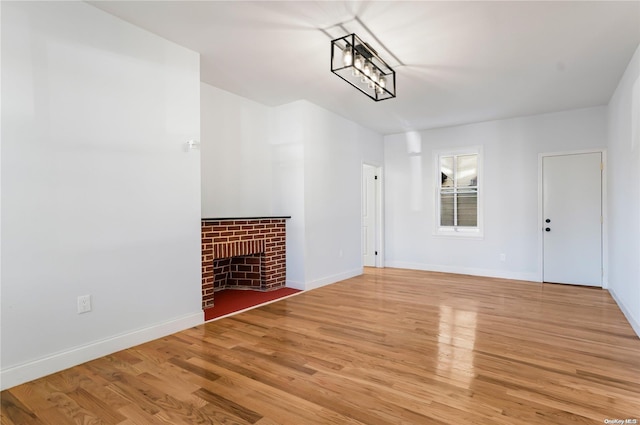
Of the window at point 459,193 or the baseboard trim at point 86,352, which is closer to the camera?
the baseboard trim at point 86,352

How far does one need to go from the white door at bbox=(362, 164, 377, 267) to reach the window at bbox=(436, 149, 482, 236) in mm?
1206

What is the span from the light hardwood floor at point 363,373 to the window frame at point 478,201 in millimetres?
2264

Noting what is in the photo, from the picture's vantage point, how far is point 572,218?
16.6ft

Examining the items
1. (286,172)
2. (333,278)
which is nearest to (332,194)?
(286,172)

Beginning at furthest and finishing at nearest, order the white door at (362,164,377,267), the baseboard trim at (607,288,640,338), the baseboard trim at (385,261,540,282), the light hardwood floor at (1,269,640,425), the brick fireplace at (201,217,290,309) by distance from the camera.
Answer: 1. the white door at (362,164,377,267)
2. the baseboard trim at (385,261,540,282)
3. the brick fireplace at (201,217,290,309)
4. the baseboard trim at (607,288,640,338)
5. the light hardwood floor at (1,269,640,425)

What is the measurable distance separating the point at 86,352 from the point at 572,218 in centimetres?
611

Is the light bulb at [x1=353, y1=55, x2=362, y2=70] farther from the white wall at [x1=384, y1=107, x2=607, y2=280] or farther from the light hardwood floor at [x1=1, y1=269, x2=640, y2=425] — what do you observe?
the white wall at [x1=384, y1=107, x2=607, y2=280]

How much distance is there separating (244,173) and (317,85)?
1550 mm

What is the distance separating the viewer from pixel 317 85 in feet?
13.5

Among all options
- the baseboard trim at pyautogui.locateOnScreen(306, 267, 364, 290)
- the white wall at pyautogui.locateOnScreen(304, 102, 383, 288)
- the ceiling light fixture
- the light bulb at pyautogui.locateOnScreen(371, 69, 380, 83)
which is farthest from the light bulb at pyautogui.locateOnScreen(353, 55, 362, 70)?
the baseboard trim at pyautogui.locateOnScreen(306, 267, 364, 290)

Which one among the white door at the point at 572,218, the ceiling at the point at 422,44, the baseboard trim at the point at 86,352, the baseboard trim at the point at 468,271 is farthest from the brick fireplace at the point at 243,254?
the white door at the point at 572,218

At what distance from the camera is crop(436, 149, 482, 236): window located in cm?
590

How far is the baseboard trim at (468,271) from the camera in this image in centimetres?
541

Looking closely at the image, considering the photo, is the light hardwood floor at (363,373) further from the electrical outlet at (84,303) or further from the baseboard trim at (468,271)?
the baseboard trim at (468,271)
